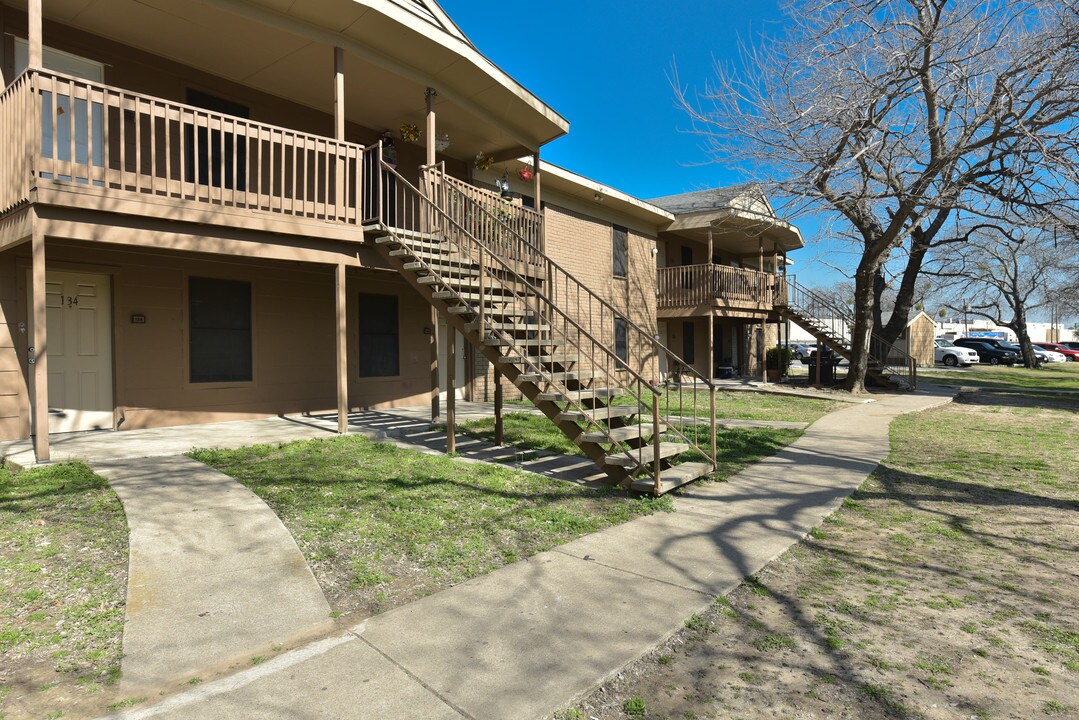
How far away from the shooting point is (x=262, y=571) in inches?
147

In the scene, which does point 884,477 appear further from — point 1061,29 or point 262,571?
point 1061,29

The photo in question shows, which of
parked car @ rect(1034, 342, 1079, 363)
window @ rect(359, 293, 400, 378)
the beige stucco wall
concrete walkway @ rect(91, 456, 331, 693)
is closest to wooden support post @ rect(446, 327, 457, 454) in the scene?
concrete walkway @ rect(91, 456, 331, 693)

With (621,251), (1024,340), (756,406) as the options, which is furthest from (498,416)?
(1024,340)

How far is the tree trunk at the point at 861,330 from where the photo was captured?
55.9 ft

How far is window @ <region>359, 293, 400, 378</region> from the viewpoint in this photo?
11.0 m

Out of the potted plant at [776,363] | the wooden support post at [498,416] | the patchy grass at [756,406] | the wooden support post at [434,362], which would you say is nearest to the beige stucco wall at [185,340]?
the wooden support post at [434,362]

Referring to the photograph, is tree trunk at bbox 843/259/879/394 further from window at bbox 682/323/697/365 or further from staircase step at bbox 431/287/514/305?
staircase step at bbox 431/287/514/305

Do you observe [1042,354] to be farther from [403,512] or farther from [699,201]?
[403,512]

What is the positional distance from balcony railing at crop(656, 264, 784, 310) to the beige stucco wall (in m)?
10.3

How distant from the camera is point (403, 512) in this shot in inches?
196

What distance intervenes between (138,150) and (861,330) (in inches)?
681

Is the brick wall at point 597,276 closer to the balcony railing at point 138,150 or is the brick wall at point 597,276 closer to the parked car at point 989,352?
the balcony railing at point 138,150

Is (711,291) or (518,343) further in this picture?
(711,291)

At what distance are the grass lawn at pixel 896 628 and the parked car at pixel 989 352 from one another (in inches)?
1550
